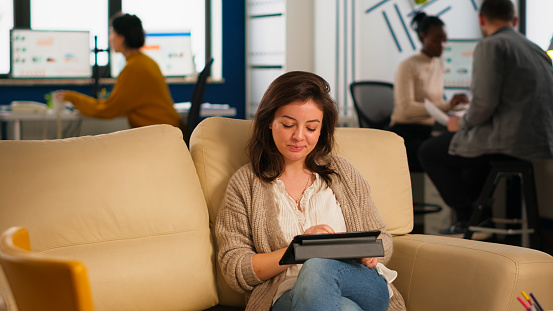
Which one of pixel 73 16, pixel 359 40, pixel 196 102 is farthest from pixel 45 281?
pixel 73 16

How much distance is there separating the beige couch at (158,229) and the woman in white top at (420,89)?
7.68 ft

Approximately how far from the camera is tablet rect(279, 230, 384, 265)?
153 cm

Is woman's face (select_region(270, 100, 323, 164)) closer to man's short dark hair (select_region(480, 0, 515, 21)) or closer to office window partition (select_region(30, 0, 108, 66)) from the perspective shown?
man's short dark hair (select_region(480, 0, 515, 21))

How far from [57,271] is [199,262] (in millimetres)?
940

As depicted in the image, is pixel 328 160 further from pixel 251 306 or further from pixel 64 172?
pixel 64 172

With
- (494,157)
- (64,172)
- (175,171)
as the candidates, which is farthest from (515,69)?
(64,172)

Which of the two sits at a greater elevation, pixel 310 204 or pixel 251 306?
pixel 310 204

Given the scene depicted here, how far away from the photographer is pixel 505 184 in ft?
12.8

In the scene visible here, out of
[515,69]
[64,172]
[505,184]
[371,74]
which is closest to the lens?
[64,172]

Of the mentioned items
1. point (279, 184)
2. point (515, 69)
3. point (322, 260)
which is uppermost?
point (515, 69)

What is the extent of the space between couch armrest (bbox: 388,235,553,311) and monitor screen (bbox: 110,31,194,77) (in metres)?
3.99

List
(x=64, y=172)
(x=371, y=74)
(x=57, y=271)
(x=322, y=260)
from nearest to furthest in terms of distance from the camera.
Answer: (x=57, y=271) < (x=322, y=260) < (x=64, y=172) < (x=371, y=74)

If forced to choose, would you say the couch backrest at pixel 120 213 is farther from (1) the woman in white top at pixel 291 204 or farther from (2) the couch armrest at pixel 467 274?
(2) the couch armrest at pixel 467 274

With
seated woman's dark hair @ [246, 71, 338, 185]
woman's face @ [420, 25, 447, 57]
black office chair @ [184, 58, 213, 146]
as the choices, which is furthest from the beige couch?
woman's face @ [420, 25, 447, 57]
